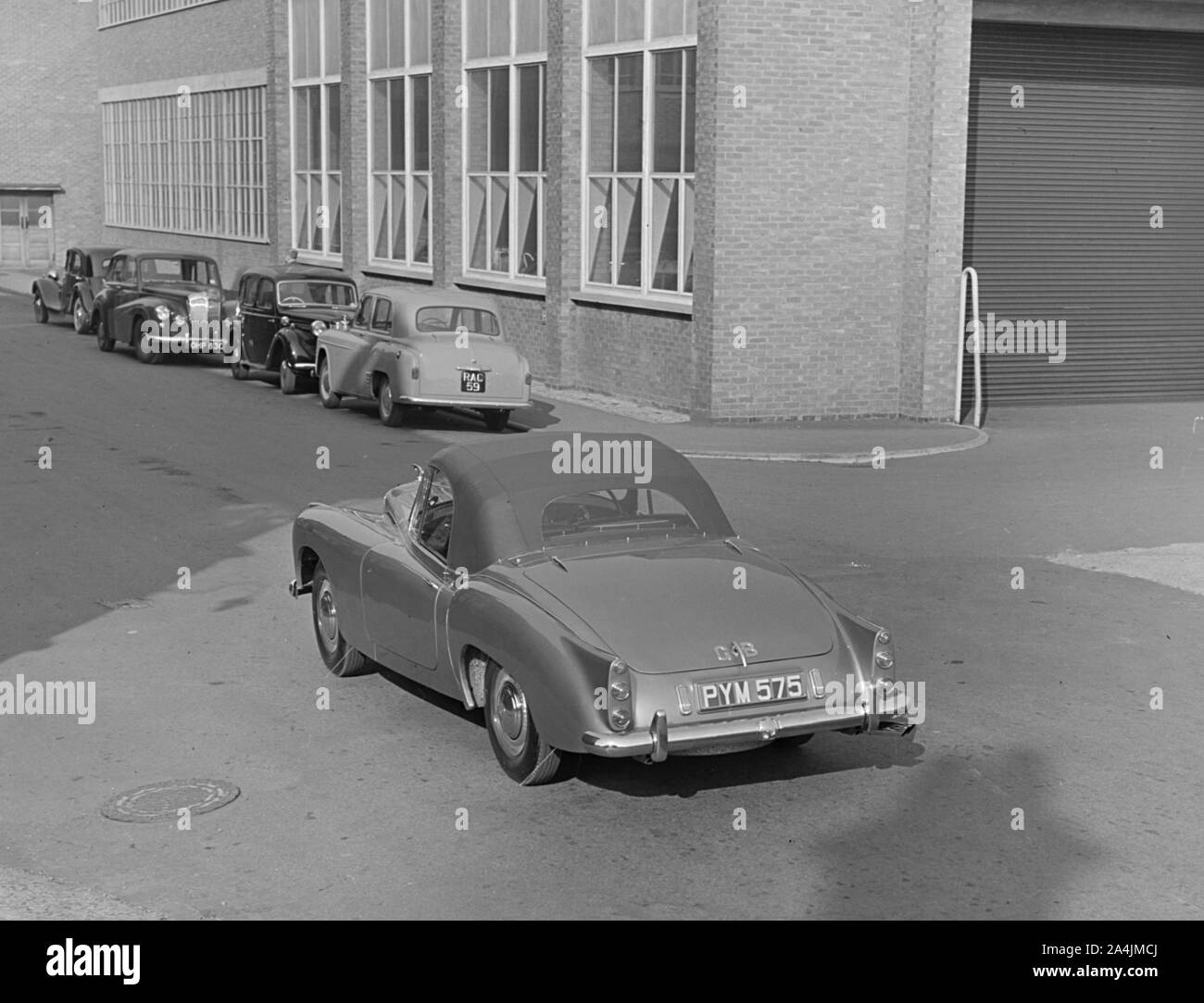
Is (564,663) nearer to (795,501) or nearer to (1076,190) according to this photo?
(795,501)

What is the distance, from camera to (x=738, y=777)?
7.82 metres

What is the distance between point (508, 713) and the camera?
769 cm

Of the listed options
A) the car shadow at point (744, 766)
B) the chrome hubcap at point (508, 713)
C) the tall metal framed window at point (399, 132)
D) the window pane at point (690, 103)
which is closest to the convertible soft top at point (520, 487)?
the chrome hubcap at point (508, 713)

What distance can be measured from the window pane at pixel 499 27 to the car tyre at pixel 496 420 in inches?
342

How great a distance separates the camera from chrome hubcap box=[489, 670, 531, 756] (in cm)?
758

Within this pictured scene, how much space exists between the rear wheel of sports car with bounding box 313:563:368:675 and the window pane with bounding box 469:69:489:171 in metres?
19.6

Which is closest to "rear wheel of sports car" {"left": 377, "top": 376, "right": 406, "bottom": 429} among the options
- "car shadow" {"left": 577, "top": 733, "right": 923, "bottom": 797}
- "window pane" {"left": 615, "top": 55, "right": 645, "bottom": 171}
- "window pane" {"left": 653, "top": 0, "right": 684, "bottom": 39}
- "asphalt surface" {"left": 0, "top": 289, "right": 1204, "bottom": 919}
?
"asphalt surface" {"left": 0, "top": 289, "right": 1204, "bottom": 919}

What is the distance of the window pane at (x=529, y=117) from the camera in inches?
1041

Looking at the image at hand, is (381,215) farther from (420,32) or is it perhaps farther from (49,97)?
(49,97)

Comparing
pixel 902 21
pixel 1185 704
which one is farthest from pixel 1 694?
pixel 902 21

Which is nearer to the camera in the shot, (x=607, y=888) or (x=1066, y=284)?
(x=607, y=888)

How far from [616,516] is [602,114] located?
55.6 feet

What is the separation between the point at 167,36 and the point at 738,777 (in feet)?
137

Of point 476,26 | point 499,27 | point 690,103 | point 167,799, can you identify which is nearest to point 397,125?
point 476,26
